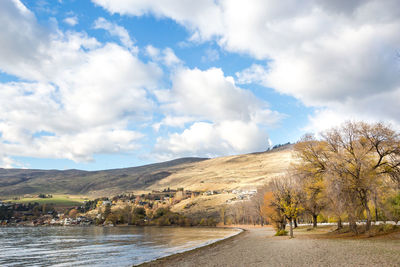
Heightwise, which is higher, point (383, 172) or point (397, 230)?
point (383, 172)

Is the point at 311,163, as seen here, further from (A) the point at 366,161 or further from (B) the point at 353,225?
(B) the point at 353,225

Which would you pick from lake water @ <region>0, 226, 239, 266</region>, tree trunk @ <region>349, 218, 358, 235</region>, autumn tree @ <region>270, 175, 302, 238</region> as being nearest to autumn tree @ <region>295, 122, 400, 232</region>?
tree trunk @ <region>349, 218, 358, 235</region>

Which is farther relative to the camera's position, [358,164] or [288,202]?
[288,202]

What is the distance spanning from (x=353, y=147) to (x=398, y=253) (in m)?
16.9

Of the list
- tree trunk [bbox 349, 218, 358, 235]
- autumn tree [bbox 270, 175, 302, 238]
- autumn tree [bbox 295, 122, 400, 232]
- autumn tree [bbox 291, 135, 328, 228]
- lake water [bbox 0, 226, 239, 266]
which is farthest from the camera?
autumn tree [bbox 270, 175, 302, 238]

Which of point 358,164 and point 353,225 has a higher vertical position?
point 358,164

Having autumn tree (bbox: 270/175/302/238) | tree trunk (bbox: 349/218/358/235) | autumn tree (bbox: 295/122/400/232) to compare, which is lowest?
tree trunk (bbox: 349/218/358/235)

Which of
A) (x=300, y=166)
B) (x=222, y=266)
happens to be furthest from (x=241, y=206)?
(x=222, y=266)

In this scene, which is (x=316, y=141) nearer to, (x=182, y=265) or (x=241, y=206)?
(x=182, y=265)

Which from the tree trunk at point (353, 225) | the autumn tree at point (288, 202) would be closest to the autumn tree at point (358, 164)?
the tree trunk at point (353, 225)

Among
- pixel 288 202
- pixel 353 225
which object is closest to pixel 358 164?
pixel 353 225

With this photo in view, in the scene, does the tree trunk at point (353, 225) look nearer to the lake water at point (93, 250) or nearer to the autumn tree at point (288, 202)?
the autumn tree at point (288, 202)

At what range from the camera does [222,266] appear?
23.8m

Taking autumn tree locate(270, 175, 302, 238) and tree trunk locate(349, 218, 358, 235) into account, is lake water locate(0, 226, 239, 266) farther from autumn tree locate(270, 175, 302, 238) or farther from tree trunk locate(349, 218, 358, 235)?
tree trunk locate(349, 218, 358, 235)
